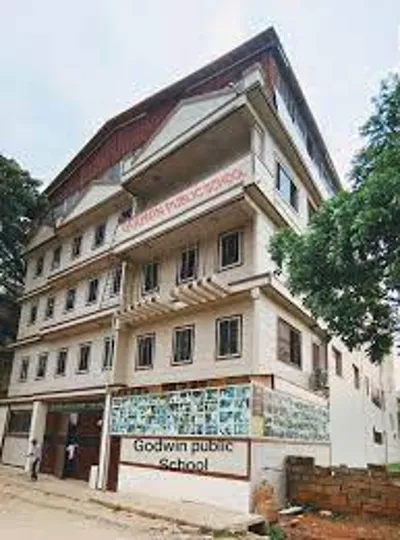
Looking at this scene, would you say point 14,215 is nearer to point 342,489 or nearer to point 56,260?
point 56,260

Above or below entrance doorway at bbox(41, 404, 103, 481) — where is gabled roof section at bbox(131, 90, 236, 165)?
above

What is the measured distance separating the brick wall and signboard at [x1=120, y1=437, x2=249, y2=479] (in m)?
1.93

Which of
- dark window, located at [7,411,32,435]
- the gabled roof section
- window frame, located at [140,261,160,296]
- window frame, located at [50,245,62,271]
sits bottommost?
dark window, located at [7,411,32,435]

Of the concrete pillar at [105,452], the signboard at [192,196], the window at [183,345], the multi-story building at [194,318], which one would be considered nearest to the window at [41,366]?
the multi-story building at [194,318]

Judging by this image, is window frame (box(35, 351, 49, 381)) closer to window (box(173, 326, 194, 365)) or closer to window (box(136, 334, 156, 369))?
window (box(136, 334, 156, 369))

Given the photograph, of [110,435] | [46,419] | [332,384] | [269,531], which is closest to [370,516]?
[269,531]

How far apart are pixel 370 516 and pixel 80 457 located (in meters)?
13.0

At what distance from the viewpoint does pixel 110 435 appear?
17.3 metres

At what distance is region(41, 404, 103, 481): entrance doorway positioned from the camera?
20.6 metres

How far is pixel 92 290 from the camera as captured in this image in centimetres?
2239

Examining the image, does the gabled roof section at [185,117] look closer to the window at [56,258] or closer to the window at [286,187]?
the window at [286,187]

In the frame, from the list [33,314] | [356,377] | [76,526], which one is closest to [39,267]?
[33,314]

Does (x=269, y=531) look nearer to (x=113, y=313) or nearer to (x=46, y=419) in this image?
(x=113, y=313)

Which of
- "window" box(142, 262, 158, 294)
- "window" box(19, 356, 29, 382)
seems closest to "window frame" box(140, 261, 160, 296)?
"window" box(142, 262, 158, 294)
